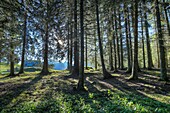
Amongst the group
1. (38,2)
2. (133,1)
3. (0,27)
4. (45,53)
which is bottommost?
(45,53)

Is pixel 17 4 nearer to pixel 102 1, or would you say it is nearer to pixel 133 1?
pixel 102 1

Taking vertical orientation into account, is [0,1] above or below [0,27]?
above

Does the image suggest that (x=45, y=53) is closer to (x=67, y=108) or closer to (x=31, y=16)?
(x=31, y=16)

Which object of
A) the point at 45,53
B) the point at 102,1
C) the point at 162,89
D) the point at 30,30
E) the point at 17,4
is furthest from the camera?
the point at 45,53

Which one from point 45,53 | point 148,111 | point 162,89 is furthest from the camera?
point 45,53

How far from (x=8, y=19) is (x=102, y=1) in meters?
7.58

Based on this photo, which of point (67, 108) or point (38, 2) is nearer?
point (67, 108)

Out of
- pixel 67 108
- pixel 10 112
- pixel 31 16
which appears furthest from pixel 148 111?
pixel 31 16

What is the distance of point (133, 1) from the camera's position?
35.9ft

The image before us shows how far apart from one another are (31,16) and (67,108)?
6149 millimetres

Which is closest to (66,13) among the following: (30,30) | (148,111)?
(30,30)

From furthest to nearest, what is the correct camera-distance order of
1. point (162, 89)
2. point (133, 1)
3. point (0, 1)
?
1. point (133, 1)
2. point (162, 89)
3. point (0, 1)

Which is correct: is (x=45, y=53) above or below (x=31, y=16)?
below

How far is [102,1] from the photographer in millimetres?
11766
